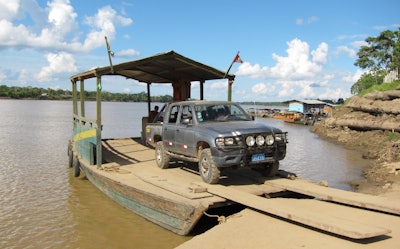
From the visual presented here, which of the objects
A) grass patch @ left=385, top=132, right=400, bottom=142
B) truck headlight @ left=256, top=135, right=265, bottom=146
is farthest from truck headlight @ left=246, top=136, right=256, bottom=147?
grass patch @ left=385, top=132, right=400, bottom=142

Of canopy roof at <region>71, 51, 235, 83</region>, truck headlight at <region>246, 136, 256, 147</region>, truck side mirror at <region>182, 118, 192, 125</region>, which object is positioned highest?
canopy roof at <region>71, 51, 235, 83</region>

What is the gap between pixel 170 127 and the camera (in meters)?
10.4

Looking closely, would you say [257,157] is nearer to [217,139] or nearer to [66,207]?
[217,139]

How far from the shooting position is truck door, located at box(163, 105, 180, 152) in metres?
10.2

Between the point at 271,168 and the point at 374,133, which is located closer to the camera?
the point at 271,168

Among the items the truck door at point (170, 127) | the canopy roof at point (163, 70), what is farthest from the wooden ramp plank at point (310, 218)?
the canopy roof at point (163, 70)

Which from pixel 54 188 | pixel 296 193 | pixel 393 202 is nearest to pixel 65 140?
pixel 54 188

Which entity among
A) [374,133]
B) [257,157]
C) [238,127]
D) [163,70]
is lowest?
[374,133]

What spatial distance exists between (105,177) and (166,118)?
2314 millimetres

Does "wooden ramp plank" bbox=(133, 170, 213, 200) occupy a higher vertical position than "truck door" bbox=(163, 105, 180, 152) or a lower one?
lower

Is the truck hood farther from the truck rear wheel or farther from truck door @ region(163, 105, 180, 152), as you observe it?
truck door @ region(163, 105, 180, 152)

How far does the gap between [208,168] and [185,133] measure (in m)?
1.35

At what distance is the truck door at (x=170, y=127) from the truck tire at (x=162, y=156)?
0.28 metres

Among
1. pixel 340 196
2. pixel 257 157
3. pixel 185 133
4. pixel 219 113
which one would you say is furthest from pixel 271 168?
pixel 185 133
